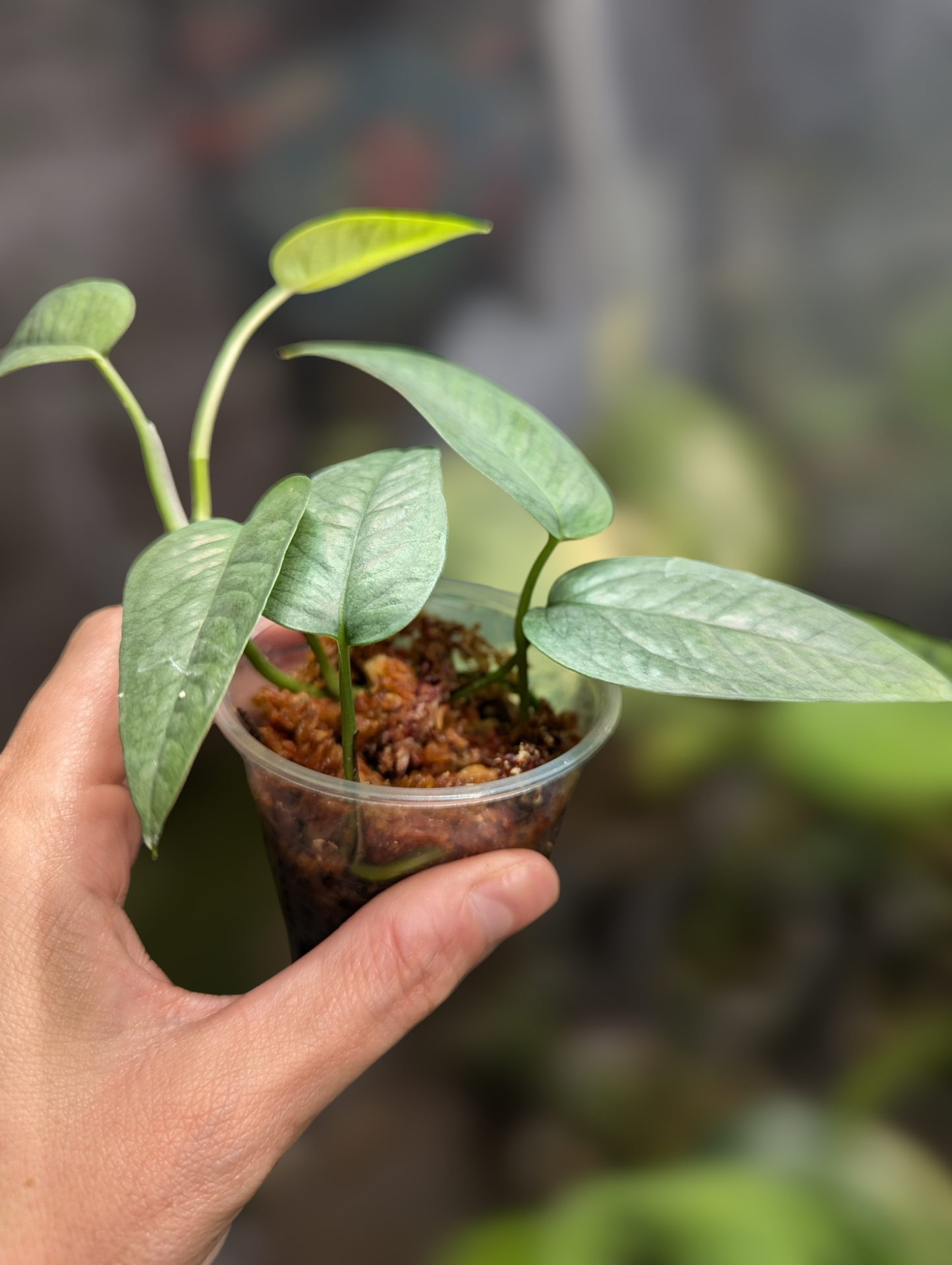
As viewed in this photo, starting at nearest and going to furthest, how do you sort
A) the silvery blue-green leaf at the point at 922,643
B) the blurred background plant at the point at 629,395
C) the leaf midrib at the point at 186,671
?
1. the leaf midrib at the point at 186,671
2. the silvery blue-green leaf at the point at 922,643
3. the blurred background plant at the point at 629,395

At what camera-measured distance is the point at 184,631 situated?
0.36m

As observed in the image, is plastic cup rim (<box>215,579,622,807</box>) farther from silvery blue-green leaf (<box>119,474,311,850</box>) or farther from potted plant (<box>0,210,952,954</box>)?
silvery blue-green leaf (<box>119,474,311,850</box>)

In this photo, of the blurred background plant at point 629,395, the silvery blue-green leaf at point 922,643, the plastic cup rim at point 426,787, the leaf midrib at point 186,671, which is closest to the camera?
the leaf midrib at point 186,671

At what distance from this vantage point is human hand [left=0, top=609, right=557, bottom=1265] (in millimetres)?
441

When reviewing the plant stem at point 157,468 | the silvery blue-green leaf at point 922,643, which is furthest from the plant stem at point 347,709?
the silvery blue-green leaf at point 922,643

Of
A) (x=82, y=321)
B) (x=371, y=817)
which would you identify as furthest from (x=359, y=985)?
(x=82, y=321)

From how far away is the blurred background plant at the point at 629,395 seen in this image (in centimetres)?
83

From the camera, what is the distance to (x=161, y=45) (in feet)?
2.87

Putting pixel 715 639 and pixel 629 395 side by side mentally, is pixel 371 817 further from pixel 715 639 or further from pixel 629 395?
pixel 629 395

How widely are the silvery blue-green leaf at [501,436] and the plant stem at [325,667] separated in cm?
11

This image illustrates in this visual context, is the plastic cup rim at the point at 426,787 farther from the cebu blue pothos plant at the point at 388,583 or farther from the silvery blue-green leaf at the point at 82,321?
the silvery blue-green leaf at the point at 82,321

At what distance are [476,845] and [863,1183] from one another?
1.75 feet

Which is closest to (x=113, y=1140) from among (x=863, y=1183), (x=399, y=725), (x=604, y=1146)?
(x=399, y=725)

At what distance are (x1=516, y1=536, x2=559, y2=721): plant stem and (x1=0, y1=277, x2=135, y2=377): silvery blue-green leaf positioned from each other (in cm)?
22
